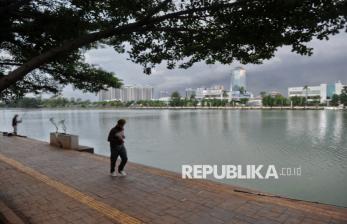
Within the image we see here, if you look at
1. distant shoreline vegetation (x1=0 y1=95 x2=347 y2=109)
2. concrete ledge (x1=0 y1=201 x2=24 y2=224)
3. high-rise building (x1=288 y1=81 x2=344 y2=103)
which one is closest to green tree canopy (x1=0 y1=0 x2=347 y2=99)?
concrete ledge (x1=0 y1=201 x2=24 y2=224)

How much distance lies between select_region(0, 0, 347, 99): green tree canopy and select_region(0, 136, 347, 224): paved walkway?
2364 millimetres

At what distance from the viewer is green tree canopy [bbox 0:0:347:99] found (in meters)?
2.85

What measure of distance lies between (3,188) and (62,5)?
4.15 m

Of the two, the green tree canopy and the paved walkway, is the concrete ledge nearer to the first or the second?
the paved walkway

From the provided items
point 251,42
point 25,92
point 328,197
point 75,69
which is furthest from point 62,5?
point 328,197

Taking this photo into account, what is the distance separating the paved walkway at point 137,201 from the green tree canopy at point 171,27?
2364 millimetres

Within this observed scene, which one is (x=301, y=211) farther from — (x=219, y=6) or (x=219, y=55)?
(x=219, y=6)

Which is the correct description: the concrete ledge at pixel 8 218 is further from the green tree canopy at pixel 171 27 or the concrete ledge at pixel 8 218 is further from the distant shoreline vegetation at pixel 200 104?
the distant shoreline vegetation at pixel 200 104

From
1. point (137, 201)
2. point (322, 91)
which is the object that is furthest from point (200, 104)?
point (137, 201)

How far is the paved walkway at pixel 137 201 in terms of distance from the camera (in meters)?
4.45

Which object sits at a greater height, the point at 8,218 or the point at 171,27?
the point at 171,27

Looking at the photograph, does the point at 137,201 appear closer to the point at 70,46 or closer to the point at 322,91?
the point at 70,46

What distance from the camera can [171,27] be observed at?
3.62 metres

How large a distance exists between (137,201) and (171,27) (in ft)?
10.6
